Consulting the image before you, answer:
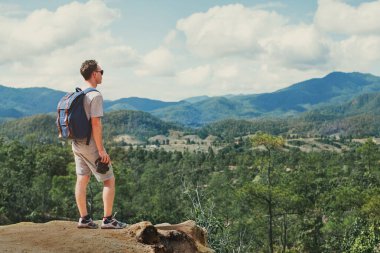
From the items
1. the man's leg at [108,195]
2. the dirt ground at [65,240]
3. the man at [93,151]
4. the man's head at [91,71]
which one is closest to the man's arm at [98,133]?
the man at [93,151]

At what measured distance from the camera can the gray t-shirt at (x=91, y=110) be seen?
26.5 feet

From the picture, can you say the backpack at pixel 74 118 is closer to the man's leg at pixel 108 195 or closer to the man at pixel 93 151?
the man at pixel 93 151

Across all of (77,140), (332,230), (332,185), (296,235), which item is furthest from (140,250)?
(332,185)

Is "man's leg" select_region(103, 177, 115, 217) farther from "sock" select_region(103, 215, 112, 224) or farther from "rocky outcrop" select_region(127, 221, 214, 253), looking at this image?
"rocky outcrop" select_region(127, 221, 214, 253)

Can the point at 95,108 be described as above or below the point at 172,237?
above

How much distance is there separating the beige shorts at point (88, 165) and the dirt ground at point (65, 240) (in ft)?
3.27

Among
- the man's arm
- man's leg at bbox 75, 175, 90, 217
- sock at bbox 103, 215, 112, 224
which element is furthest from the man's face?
sock at bbox 103, 215, 112, 224

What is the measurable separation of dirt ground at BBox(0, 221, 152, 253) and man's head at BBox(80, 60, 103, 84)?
2763mm

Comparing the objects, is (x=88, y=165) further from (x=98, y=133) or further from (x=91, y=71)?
(x=91, y=71)

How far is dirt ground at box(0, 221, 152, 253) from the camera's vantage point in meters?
7.27

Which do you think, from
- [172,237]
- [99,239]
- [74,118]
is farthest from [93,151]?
[172,237]

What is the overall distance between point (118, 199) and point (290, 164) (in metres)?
72.0

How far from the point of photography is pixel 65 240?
7645 mm

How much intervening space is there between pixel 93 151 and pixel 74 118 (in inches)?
27.8
